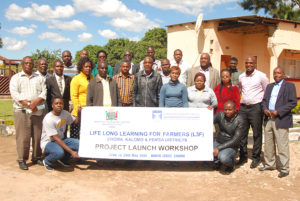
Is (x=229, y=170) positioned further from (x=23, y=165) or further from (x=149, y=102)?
(x=23, y=165)

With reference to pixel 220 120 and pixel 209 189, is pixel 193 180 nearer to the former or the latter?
pixel 209 189

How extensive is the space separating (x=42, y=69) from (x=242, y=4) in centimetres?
2360

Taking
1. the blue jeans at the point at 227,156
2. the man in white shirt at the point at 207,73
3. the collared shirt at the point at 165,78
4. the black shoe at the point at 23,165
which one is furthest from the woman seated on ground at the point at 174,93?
the black shoe at the point at 23,165

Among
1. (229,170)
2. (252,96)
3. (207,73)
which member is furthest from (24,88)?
(252,96)

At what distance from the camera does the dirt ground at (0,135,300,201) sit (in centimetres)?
387

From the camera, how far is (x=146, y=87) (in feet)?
16.9

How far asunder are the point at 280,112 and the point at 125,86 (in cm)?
280

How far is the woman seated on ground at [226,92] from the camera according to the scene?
511 cm

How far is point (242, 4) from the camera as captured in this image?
25.0 metres

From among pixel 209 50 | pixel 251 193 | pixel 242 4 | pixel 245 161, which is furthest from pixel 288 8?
pixel 251 193

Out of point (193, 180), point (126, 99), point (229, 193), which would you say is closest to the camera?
point (229, 193)

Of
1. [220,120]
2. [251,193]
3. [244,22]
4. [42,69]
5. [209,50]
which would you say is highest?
[244,22]

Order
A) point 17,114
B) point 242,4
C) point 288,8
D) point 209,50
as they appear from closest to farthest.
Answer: point 17,114 → point 209,50 → point 288,8 → point 242,4

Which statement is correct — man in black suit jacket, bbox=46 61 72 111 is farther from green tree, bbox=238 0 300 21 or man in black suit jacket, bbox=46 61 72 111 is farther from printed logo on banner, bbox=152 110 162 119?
green tree, bbox=238 0 300 21
